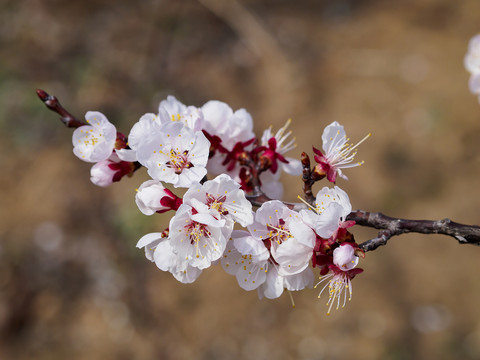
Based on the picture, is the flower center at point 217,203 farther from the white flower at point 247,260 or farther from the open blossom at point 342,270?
the open blossom at point 342,270

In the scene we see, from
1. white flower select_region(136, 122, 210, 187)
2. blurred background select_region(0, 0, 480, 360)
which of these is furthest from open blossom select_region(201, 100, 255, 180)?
blurred background select_region(0, 0, 480, 360)

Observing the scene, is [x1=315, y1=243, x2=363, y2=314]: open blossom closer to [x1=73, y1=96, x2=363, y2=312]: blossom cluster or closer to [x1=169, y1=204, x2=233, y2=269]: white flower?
[x1=73, y1=96, x2=363, y2=312]: blossom cluster

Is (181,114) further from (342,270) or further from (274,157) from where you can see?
(342,270)

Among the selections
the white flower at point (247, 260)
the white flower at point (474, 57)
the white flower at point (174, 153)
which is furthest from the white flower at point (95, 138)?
the white flower at point (474, 57)

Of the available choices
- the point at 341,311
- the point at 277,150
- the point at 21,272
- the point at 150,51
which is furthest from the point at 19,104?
the point at 277,150

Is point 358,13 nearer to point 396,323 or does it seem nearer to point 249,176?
point 396,323

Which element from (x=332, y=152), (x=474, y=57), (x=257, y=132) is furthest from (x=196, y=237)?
(x=257, y=132)

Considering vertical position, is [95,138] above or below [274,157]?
below
